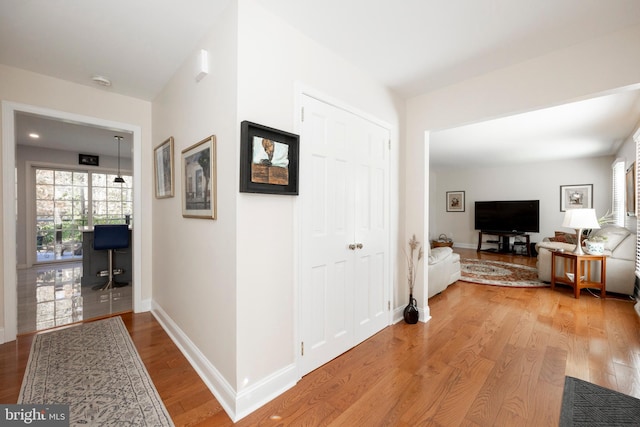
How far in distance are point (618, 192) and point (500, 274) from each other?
11.1ft

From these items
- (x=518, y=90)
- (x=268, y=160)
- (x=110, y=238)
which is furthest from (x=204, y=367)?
(x=518, y=90)

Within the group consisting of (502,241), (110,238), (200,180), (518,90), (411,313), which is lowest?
(411,313)

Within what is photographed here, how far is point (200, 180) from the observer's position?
6.75 feet

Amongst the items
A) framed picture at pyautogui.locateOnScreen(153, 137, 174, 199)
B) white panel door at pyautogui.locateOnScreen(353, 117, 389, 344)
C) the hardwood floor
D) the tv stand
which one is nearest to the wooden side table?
the hardwood floor

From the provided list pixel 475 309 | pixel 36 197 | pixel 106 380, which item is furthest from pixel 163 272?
pixel 36 197

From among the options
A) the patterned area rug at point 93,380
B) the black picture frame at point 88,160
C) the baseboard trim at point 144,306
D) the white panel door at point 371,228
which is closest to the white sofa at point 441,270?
the white panel door at point 371,228

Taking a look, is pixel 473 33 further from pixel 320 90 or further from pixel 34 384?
pixel 34 384

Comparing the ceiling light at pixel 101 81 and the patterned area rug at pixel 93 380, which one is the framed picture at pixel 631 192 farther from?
the ceiling light at pixel 101 81

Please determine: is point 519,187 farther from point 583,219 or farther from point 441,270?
point 441,270

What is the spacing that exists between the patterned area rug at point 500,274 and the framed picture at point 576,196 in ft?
8.58

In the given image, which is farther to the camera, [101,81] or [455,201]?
[455,201]

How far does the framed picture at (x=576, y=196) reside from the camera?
21.8ft

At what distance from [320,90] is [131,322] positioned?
3.11m

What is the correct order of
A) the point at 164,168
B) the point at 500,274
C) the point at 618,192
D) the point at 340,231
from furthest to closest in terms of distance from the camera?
the point at 618,192
the point at 500,274
the point at 164,168
the point at 340,231
